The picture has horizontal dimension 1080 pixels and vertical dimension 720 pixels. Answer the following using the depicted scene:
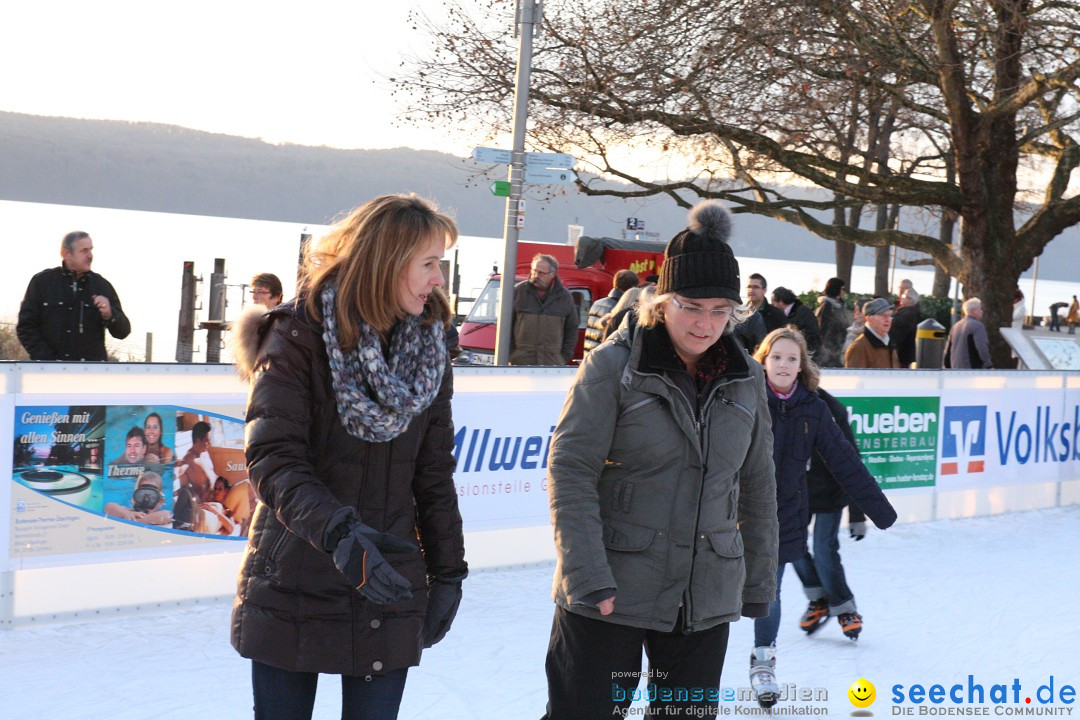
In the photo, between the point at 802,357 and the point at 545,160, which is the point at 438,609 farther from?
the point at 545,160

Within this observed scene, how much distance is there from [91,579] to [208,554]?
57cm

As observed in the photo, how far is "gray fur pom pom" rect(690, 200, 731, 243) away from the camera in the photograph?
9.75 feet

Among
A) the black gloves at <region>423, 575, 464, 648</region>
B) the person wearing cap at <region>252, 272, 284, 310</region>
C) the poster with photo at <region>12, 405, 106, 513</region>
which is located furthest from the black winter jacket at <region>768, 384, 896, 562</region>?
the person wearing cap at <region>252, 272, 284, 310</region>

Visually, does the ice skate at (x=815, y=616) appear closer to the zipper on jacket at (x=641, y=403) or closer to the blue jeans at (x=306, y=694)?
the zipper on jacket at (x=641, y=403)

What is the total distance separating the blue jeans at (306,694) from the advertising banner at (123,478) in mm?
3221

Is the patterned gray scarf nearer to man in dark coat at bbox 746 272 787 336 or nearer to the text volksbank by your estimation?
man in dark coat at bbox 746 272 787 336

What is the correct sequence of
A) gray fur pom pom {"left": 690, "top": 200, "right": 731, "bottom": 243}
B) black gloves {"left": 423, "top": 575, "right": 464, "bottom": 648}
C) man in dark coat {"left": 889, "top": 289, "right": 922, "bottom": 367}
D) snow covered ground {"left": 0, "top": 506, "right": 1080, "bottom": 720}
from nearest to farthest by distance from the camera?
black gloves {"left": 423, "top": 575, "right": 464, "bottom": 648} < gray fur pom pom {"left": 690, "top": 200, "right": 731, "bottom": 243} < snow covered ground {"left": 0, "top": 506, "right": 1080, "bottom": 720} < man in dark coat {"left": 889, "top": 289, "right": 922, "bottom": 367}

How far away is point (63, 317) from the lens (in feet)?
22.1

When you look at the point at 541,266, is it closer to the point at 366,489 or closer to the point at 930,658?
the point at 930,658

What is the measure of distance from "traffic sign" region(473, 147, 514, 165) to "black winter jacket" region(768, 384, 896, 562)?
20.3 ft

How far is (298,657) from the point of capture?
7.75 feet

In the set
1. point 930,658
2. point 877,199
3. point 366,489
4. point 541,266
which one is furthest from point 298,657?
point 877,199

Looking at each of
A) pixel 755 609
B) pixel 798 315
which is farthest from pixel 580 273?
pixel 755 609

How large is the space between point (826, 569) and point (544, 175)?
6.25 meters
